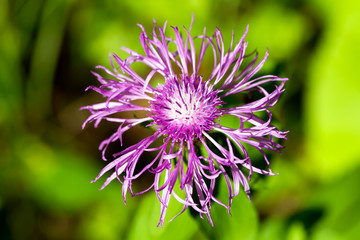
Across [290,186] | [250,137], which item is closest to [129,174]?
[250,137]

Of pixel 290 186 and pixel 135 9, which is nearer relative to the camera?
pixel 290 186

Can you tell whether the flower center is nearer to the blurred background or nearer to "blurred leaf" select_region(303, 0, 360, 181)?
the blurred background

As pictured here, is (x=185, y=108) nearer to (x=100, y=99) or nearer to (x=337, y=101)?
(x=337, y=101)

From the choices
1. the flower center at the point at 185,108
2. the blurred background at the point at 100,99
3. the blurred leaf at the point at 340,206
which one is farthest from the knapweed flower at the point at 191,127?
the blurred background at the point at 100,99

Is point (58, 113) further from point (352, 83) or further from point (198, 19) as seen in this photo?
point (352, 83)

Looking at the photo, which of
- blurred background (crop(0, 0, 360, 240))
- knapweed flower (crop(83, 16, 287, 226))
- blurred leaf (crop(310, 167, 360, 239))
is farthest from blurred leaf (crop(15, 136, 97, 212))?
blurred leaf (crop(310, 167, 360, 239))

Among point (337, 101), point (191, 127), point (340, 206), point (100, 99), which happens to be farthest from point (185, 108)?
point (100, 99)
